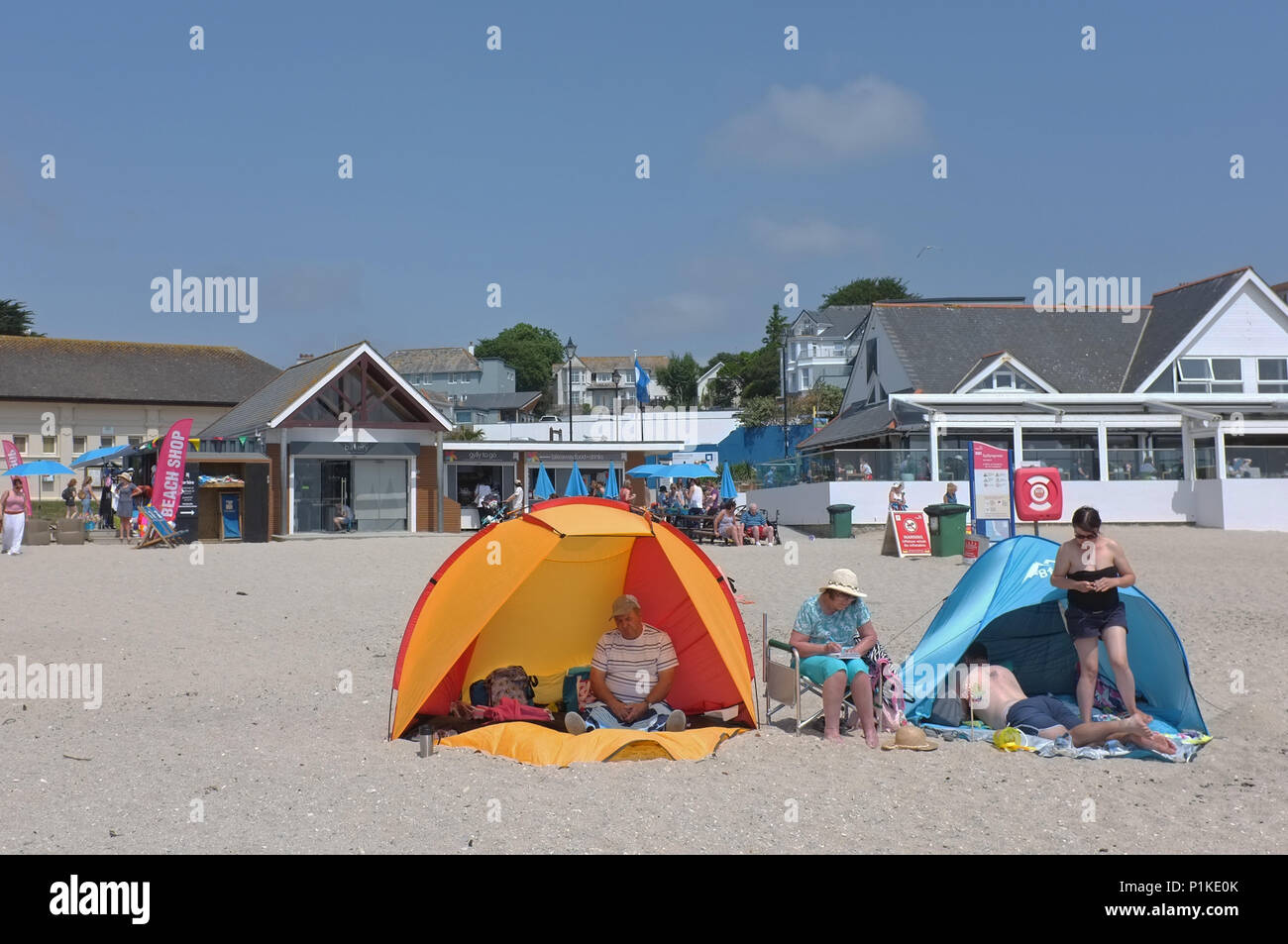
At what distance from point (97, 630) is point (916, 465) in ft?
65.9

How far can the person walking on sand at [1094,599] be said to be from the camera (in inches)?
276

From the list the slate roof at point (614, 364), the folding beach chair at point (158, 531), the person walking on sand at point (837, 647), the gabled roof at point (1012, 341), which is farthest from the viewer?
the slate roof at point (614, 364)

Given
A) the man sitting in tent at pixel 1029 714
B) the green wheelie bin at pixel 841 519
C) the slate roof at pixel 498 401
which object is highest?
the slate roof at pixel 498 401

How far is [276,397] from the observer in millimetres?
31047

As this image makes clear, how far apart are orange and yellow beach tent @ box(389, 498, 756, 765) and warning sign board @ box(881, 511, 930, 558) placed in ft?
39.0

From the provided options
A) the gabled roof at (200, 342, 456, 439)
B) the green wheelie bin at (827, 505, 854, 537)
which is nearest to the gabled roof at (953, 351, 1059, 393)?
the green wheelie bin at (827, 505, 854, 537)

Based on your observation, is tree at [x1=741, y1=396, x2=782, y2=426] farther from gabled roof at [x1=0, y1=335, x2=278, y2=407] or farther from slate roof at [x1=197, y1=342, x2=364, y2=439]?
slate roof at [x1=197, y1=342, x2=364, y2=439]

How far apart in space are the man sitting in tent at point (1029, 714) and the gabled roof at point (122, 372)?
4476 centimetres

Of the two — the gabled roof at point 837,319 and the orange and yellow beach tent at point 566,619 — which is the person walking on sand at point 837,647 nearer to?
the orange and yellow beach tent at point 566,619

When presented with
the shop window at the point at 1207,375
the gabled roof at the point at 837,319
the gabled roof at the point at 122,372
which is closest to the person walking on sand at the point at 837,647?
the shop window at the point at 1207,375

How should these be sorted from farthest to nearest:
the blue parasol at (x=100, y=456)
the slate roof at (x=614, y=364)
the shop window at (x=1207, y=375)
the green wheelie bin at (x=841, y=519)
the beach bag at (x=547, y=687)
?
1. the slate roof at (x=614, y=364)
2. the shop window at (x=1207, y=375)
3. the blue parasol at (x=100, y=456)
4. the green wheelie bin at (x=841, y=519)
5. the beach bag at (x=547, y=687)

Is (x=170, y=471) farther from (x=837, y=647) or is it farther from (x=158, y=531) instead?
(x=837, y=647)
